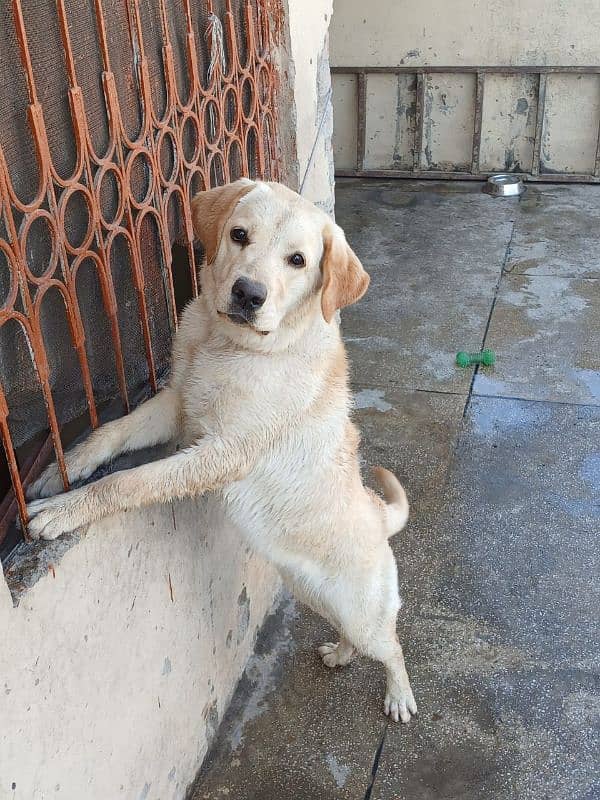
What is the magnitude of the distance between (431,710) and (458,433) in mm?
2043

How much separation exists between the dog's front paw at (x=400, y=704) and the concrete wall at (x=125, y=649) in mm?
632

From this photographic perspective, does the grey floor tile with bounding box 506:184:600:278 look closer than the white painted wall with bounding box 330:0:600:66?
Yes

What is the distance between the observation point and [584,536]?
158 inches

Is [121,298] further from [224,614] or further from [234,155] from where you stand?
[224,614]

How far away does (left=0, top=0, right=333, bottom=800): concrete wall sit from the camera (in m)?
1.87

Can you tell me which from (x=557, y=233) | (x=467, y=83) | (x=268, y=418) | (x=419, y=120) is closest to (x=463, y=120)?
(x=467, y=83)

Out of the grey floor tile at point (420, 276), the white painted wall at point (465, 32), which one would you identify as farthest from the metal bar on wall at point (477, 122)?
the grey floor tile at point (420, 276)

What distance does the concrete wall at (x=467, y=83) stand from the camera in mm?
8773

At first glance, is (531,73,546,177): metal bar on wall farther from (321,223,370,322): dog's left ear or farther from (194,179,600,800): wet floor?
(321,223,370,322): dog's left ear

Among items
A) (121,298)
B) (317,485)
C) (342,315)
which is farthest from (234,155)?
(342,315)

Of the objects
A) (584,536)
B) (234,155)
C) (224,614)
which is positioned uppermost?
(234,155)

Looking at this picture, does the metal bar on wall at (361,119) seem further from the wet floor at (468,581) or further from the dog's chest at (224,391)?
the dog's chest at (224,391)

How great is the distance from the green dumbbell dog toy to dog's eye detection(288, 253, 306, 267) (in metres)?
3.40

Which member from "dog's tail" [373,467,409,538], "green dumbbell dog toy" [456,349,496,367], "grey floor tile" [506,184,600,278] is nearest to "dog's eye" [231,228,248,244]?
"dog's tail" [373,467,409,538]
